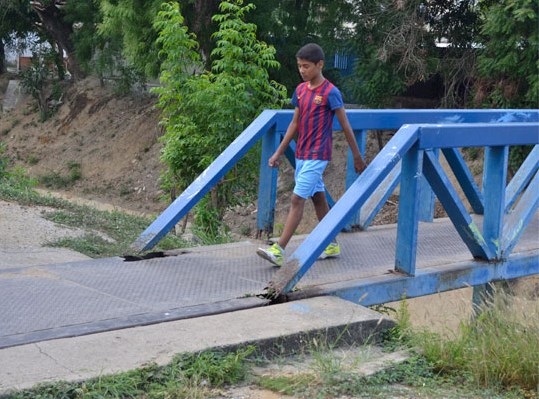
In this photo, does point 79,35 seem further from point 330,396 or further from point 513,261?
point 330,396

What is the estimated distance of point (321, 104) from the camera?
17.7ft

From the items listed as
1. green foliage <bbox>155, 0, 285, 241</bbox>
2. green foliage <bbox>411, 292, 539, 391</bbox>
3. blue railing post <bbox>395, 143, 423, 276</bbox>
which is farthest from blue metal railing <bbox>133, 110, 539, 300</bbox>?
green foliage <bbox>155, 0, 285, 241</bbox>

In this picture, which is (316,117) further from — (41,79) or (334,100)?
(41,79)

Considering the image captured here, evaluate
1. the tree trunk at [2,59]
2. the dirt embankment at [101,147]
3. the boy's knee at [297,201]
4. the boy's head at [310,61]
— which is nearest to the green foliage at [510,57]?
the dirt embankment at [101,147]

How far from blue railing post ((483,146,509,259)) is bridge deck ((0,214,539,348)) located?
33 cm

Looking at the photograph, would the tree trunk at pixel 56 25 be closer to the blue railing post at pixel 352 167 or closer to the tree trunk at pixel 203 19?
the tree trunk at pixel 203 19

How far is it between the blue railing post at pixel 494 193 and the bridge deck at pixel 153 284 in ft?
1.08

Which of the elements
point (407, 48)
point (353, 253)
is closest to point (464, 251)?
point (353, 253)

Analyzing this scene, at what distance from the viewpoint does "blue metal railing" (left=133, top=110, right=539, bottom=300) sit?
16.5ft

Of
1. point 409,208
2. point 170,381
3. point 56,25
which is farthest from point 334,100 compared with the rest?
point 56,25

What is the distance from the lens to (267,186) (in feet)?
21.6

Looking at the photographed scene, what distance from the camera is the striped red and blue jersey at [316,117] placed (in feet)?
17.7

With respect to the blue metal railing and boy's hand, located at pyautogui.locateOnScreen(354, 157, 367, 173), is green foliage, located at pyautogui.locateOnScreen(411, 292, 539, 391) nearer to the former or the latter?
the blue metal railing

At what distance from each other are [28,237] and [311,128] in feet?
11.4
